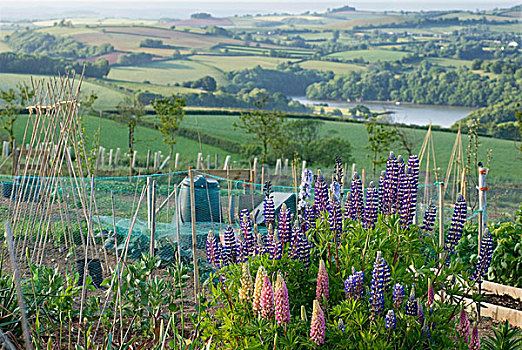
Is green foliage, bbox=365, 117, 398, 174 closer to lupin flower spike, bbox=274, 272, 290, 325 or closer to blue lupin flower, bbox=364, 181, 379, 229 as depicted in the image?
blue lupin flower, bbox=364, 181, 379, 229

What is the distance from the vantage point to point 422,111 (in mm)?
62000

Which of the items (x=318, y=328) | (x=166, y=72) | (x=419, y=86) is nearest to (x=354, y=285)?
(x=318, y=328)

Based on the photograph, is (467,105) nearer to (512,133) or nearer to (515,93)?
(515,93)

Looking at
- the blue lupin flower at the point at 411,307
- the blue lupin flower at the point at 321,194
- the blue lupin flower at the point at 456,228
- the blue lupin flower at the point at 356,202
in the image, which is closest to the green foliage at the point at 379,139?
the blue lupin flower at the point at 456,228

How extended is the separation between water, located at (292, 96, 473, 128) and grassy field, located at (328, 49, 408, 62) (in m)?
13.9

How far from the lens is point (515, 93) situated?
186 feet

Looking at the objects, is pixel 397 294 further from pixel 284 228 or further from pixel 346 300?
pixel 284 228

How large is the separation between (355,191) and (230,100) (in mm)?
54799

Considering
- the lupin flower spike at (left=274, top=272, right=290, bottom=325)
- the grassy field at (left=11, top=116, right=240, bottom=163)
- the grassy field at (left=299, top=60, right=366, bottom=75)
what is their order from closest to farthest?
the lupin flower spike at (left=274, top=272, right=290, bottom=325) < the grassy field at (left=11, top=116, right=240, bottom=163) < the grassy field at (left=299, top=60, right=366, bottom=75)

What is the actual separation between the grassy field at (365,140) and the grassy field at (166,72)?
31452 millimetres

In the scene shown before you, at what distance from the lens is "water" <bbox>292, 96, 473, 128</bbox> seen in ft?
180

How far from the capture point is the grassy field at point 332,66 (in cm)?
7562

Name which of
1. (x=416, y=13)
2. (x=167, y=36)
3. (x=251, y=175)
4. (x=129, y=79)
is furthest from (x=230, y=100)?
(x=416, y=13)

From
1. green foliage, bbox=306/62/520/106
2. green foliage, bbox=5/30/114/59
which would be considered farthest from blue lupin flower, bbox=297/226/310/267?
green foliage, bbox=5/30/114/59
